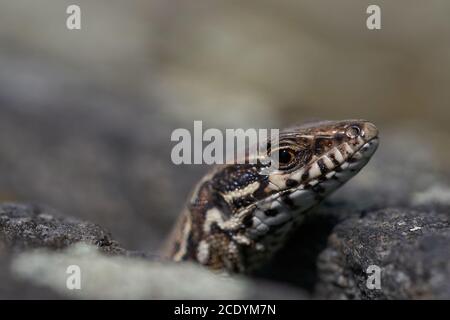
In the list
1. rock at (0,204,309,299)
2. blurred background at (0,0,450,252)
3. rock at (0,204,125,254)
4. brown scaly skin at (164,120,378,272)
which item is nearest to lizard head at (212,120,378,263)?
brown scaly skin at (164,120,378,272)

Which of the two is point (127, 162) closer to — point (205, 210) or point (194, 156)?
point (194, 156)

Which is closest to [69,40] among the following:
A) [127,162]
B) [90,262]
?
[127,162]

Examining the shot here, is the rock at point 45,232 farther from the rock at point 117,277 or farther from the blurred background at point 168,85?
the blurred background at point 168,85

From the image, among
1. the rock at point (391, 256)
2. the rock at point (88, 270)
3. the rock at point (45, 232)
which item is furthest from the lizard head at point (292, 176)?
the rock at point (45, 232)

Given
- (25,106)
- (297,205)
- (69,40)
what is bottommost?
(297,205)

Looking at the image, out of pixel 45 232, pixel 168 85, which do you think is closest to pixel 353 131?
pixel 45 232
